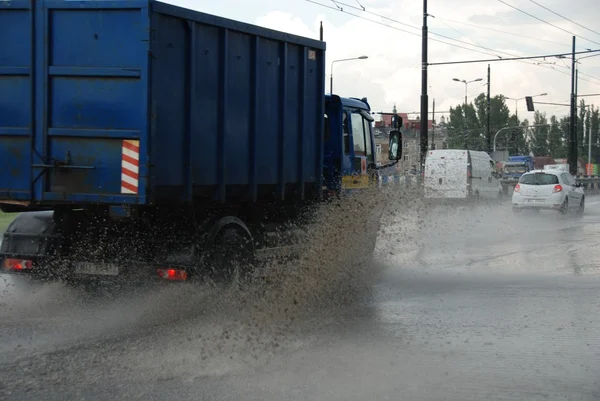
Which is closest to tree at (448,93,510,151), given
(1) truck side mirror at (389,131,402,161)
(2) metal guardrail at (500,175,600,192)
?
(2) metal guardrail at (500,175,600,192)

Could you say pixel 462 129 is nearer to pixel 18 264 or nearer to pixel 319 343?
pixel 18 264

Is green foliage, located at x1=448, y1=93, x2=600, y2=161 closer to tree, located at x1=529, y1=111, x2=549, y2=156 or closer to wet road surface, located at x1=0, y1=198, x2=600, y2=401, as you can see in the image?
tree, located at x1=529, y1=111, x2=549, y2=156

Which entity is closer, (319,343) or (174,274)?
(319,343)

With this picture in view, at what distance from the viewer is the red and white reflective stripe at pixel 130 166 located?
22.8 feet

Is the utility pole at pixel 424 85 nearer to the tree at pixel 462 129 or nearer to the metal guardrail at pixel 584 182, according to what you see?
the metal guardrail at pixel 584 182

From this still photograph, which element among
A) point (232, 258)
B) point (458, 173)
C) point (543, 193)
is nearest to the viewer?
point (232, 258)

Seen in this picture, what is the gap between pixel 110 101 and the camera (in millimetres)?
7059

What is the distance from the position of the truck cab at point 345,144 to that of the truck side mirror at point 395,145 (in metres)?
0.57

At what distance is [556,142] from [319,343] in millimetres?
138924

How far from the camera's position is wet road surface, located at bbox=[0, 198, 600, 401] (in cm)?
517

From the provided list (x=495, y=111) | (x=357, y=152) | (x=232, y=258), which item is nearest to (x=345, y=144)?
(x=357, y=152)

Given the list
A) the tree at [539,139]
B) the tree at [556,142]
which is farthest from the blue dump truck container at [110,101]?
the tree at [539,139]

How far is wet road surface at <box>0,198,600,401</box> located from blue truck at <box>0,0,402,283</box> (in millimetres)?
563

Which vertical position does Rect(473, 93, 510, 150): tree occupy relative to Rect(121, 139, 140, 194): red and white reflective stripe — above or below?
above
